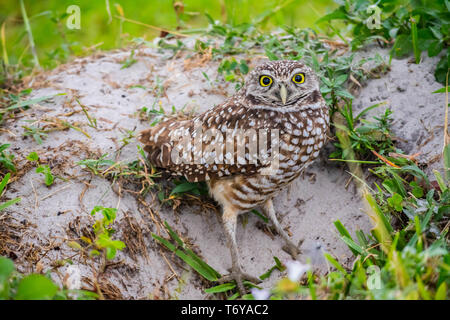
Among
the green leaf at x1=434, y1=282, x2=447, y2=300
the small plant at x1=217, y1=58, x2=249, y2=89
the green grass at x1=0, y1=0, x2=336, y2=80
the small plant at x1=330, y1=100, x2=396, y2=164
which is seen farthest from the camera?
the green grass at x1=0, y1=0, x2=336, y2=80

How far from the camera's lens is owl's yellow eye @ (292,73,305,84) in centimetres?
277

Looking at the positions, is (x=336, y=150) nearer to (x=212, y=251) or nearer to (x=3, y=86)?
(x=212, y=251)

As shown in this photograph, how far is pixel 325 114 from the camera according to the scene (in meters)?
3.00

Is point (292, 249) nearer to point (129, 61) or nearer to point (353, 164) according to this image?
point (353, 164)

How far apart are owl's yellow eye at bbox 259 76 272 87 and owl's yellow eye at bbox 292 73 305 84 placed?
0.52 feet

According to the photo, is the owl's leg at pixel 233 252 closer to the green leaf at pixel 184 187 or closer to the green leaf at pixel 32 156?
the green leaf at pixel 184 187

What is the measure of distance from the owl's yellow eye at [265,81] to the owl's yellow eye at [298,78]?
0.16m

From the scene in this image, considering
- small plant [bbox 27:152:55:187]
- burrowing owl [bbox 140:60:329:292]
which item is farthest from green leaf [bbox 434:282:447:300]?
small plant [bbox 27:152:55:187]

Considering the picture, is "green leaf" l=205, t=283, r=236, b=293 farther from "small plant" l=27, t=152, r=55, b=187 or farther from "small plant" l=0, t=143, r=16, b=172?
"small plant" l=0, t=143, r=16, b=172

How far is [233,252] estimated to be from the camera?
303 centimetres

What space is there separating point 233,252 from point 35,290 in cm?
Answer: 147

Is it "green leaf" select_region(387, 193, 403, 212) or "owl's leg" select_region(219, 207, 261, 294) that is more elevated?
"green leaf" select_region(387, 193, 403, 212)

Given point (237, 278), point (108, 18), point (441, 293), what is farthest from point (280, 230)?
point (108, 18)
